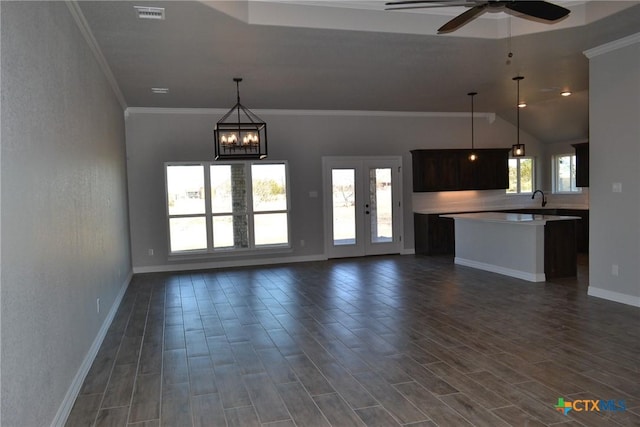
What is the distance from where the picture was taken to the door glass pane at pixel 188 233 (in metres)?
8.20

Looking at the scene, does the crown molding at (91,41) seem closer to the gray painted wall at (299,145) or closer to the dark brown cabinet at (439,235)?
the gray painted wall at (299,145)

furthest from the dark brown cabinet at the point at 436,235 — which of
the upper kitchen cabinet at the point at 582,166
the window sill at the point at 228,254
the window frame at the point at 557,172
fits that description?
the window frame at the point at 557,172

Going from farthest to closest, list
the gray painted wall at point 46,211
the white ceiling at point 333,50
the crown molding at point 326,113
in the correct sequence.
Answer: the crown molding at point 326,113 < the white ceiling at point 333,50 < the gray painted wall at point 46,211

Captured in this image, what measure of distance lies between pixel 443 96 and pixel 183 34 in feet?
15.6

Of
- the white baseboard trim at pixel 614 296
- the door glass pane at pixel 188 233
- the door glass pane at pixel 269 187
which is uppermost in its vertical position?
the door glass pane at pixel 269 187

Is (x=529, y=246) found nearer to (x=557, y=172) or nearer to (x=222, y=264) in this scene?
(x=557, y=172)

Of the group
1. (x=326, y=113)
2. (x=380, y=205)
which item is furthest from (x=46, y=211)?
(x=380, y=205)

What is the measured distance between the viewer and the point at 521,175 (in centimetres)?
1052

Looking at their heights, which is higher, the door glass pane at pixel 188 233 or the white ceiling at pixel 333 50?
A: the white ceiling at pixel 333 50

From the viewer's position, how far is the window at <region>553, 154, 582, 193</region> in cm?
1016

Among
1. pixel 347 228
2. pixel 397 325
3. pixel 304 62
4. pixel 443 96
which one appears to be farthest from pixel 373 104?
pixel 397 325

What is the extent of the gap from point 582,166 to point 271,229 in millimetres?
5858

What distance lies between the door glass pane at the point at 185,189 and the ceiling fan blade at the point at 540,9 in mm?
6032

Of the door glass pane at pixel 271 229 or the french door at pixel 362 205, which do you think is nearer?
the door glass pane at pixel 271 229
